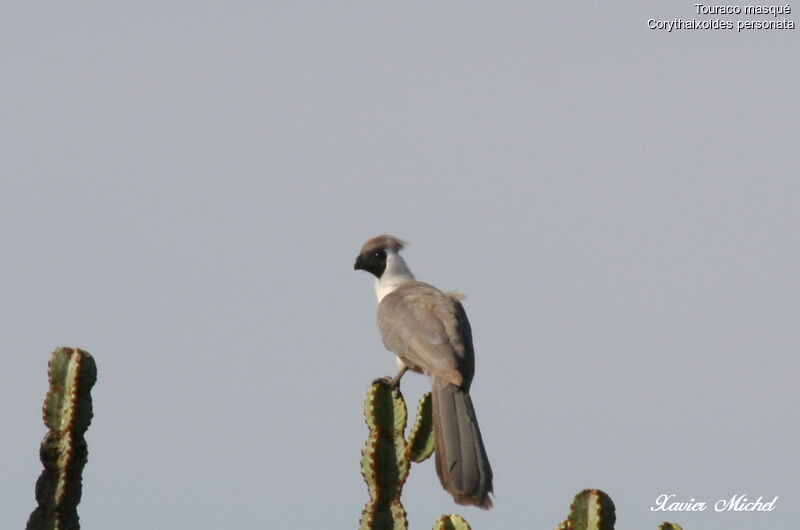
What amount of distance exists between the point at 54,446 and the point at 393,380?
335 cm

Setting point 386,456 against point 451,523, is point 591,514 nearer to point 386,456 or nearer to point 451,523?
point 451,523

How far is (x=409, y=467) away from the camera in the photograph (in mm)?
9461

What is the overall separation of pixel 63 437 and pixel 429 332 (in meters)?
3.66

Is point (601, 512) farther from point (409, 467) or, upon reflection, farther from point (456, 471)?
point (456, 471)

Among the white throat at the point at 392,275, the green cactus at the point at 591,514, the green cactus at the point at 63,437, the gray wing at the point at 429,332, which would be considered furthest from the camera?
the white throat at the point at 392,275

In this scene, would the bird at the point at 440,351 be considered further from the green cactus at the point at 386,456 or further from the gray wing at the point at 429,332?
the green cactus at the point at 386,456

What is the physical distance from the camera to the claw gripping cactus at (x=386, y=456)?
360 inches

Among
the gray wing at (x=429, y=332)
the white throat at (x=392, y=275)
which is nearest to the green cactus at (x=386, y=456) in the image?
the gray wing at (x=429, y=332)

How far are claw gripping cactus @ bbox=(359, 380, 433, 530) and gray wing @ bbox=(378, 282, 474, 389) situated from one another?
69.3 inches

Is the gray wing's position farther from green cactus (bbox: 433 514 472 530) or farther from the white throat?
green cactus (bbox: 433 514 472 530)

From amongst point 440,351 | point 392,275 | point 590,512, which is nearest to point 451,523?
point 590,512

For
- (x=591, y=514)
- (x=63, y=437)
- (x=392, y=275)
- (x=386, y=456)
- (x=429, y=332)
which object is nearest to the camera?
(x=591, y=514)

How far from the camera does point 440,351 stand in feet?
38.7

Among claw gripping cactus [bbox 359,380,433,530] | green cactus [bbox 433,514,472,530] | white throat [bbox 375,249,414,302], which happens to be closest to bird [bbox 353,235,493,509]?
white throat [bbox 375,249,414,302]
